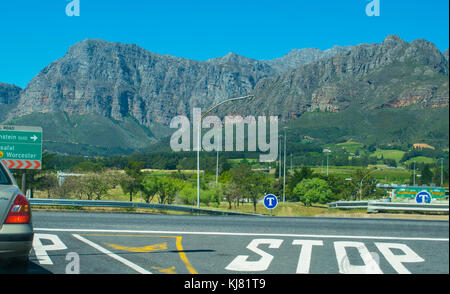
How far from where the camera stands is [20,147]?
22.7m

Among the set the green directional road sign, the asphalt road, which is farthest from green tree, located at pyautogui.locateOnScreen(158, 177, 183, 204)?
the asphalt road

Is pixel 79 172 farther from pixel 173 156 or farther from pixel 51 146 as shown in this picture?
pixel 51 146

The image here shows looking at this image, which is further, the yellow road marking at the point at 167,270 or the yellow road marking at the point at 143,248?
the yellow road marking at the point at 143,248

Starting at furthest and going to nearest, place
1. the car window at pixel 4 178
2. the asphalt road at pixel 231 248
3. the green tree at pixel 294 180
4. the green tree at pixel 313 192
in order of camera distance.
→ the green tree at pixel 294 180
the green tree at pixel 313 192
the asphalt road at pixel 231 248
the car window at pixel 4 178

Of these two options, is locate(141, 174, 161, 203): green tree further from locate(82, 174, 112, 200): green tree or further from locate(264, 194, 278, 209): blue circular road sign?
locate(264, 194, 278, 209): blue circular road sign

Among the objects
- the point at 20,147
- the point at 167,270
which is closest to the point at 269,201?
the point at 20,147

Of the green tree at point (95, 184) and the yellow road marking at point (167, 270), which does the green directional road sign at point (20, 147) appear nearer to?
the yellow road marking at point (167, 270)

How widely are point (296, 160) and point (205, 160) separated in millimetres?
51860

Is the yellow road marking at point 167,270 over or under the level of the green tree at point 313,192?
over

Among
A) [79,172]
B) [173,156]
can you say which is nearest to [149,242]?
[79,172]

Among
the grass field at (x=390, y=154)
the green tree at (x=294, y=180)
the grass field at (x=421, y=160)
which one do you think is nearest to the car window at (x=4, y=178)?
the green tree at (x=294, y=180)

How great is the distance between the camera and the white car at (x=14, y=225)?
20.5 feet

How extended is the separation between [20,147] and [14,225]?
1778cm
